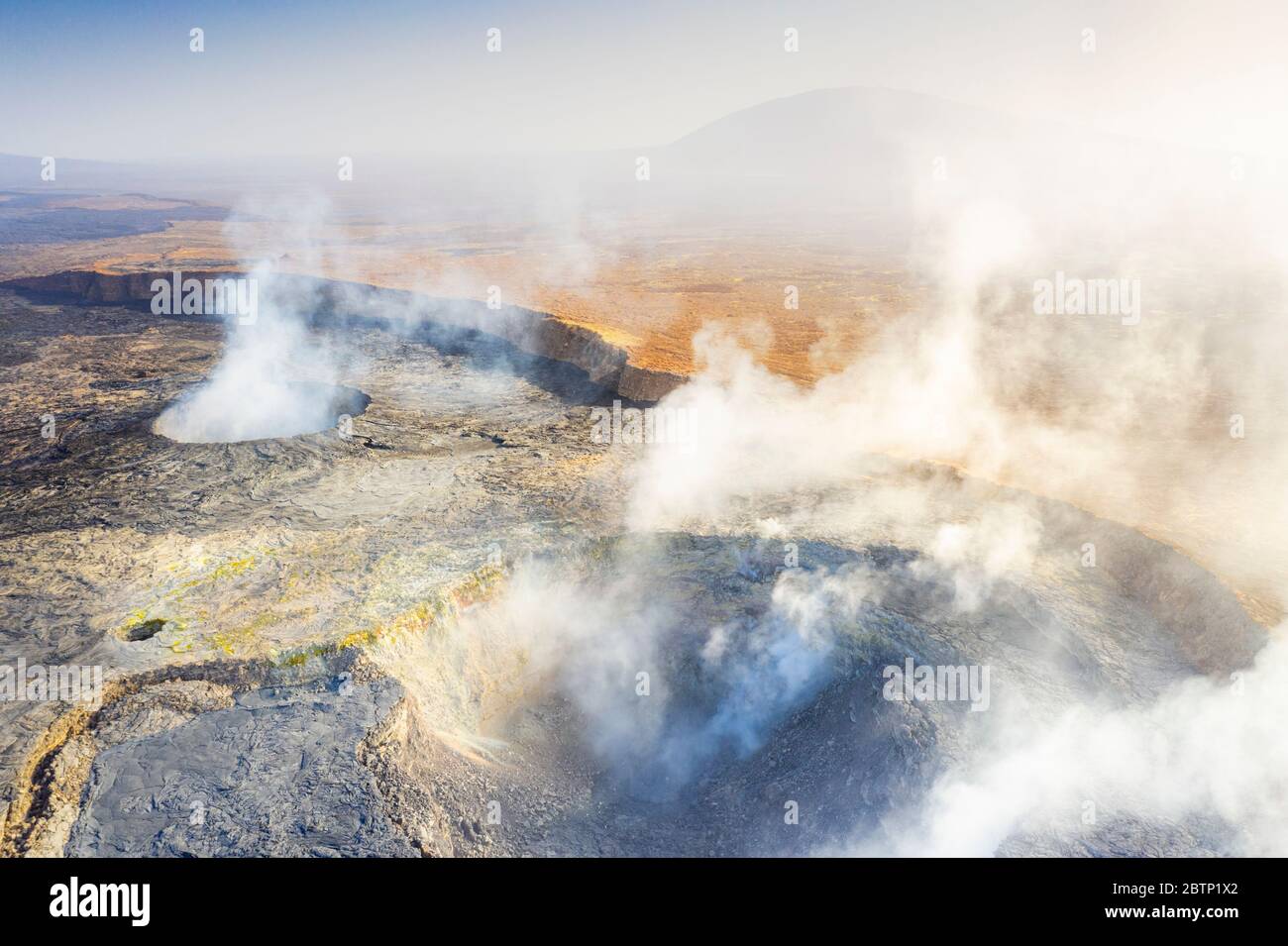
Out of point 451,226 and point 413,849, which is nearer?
point 413,849

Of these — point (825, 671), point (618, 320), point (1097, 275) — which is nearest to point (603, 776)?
point (825, 671)

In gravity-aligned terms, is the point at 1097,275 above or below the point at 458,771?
above

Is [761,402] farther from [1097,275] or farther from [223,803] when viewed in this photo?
[1097,275]

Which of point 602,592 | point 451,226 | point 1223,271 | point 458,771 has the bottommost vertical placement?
point 458,771

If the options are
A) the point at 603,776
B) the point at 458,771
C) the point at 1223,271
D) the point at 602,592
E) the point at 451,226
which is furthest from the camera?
the point at 451,226

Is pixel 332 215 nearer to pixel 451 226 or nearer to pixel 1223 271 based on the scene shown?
pixel 451 226

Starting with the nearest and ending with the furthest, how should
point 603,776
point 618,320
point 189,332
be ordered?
point 603,776, point 189,332, point 618,320
